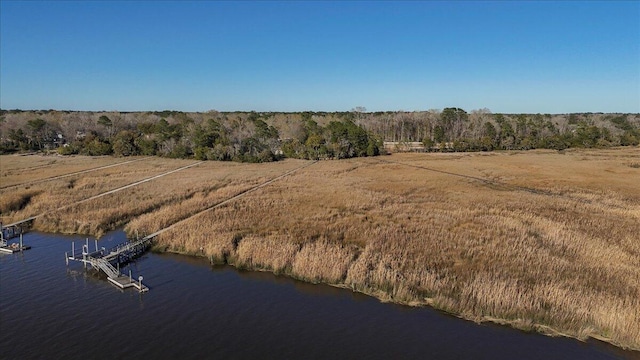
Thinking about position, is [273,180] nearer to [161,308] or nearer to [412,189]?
[412,189]

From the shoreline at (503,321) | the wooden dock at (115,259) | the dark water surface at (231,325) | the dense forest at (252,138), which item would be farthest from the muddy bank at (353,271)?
Result: the dense forest at (252,138)

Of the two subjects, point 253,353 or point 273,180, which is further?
point 273,180

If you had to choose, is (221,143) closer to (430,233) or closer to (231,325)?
(430,233)

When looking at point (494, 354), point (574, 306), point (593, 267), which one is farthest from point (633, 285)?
point (494, 354)

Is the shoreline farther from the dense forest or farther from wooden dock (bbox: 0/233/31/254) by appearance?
the dense forest

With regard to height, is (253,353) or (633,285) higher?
(633,285)

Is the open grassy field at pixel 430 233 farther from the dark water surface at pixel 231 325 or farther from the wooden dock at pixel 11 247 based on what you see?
the wooden dock at pixel 11 247
